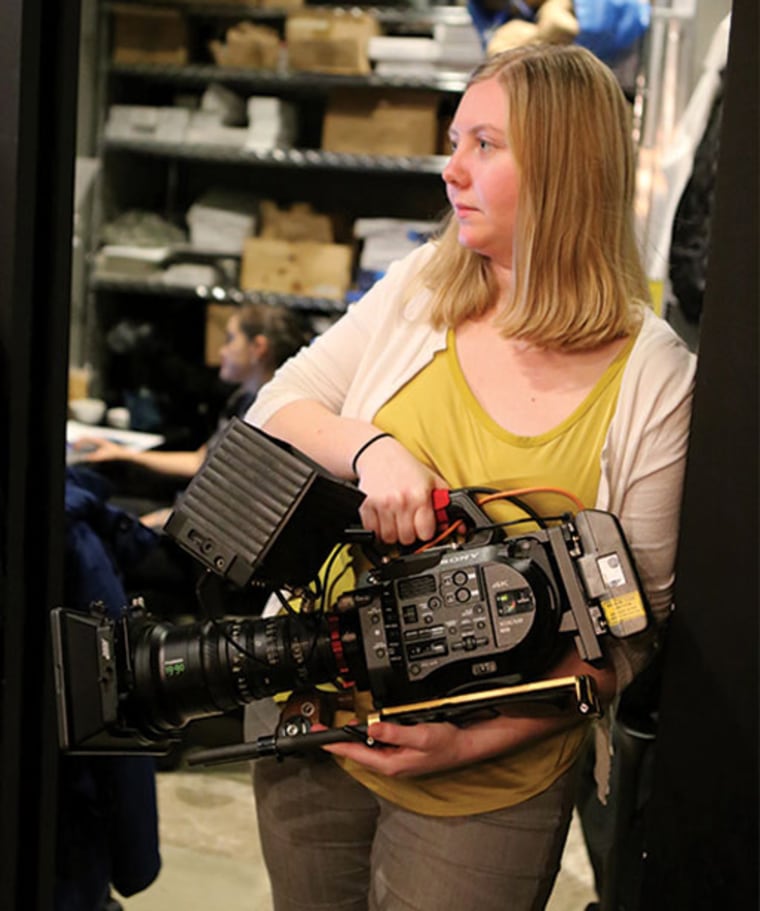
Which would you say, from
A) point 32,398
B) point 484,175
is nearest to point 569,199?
point 484,175

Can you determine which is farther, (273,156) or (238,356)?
(273,156)

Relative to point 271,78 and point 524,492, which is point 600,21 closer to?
point 524,492

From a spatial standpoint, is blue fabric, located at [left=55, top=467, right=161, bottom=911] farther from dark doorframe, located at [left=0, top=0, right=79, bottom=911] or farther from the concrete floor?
dark doorframe, located at [left=0, top=0, right=79, bottom=911]

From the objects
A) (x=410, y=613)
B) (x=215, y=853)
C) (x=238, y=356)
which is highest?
(x=410, y=613)

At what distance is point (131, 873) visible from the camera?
1.56m

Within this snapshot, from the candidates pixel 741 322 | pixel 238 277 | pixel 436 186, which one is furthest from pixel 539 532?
pixel 238 277

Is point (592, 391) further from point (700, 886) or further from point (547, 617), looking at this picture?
point (700, 886)

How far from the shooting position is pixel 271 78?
361cm

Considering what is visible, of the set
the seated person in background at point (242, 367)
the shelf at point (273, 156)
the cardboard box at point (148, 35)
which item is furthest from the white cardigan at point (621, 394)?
the cardboard box at point (148, 35)

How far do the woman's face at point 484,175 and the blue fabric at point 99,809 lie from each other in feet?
2.34

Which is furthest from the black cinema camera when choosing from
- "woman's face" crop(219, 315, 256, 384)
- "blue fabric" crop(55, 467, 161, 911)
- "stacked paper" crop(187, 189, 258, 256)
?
"stacked paper" crop(187, 189, 258, 256)

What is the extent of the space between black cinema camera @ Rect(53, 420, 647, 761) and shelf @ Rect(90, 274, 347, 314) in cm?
240

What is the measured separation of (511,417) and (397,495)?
13cm

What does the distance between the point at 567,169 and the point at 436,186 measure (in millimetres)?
282
